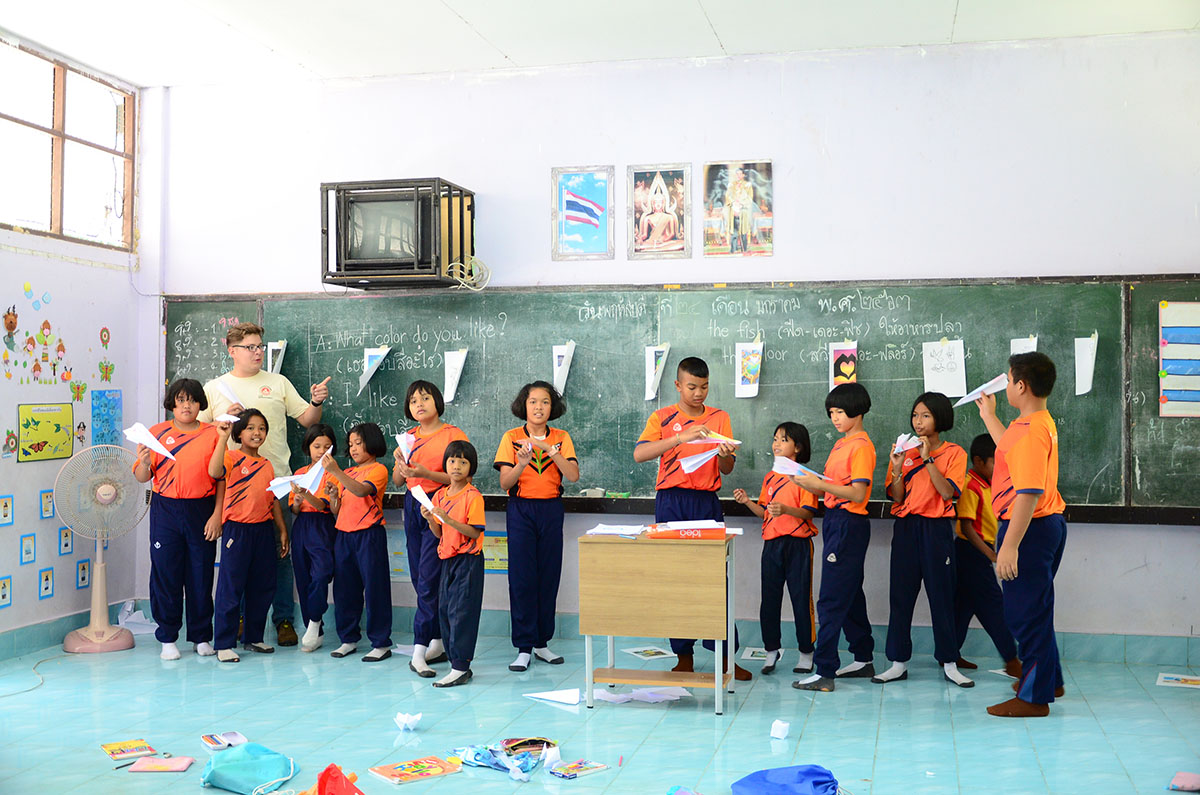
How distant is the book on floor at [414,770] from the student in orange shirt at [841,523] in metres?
1.85

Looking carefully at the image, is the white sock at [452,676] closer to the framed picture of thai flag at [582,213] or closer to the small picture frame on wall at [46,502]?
the framed picture of thai flag at [582,213]

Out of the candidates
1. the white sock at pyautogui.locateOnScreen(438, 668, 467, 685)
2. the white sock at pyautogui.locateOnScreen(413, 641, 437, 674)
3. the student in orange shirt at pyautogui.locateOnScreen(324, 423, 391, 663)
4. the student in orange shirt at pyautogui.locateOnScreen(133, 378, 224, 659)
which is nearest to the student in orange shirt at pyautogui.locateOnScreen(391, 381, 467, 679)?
the white sock at pyautogui.locateOnScreen(413, 641, 437, 674)

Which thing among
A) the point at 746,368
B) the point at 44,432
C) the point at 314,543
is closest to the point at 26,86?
the point at 44,432

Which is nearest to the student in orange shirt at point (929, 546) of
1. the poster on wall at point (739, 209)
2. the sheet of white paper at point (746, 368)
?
the sheet of white paper at point (746, 368)

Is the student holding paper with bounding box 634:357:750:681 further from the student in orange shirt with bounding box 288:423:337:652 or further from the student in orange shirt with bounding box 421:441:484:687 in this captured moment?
the student in orange shirt with bounding box 288:423:337:652

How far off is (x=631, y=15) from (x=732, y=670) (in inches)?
127

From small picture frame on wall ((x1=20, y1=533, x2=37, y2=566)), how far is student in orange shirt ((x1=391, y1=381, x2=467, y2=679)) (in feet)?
6.79

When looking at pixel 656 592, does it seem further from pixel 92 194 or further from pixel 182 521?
pixel 92 194

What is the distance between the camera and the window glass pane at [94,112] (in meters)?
6.05

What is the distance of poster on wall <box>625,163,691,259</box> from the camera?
5.85 meters

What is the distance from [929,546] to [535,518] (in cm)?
200

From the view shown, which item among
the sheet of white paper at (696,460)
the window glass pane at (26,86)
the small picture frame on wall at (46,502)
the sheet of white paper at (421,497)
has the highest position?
the window glass pane at (26,86)

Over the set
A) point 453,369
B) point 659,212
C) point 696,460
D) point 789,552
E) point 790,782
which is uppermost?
point 659,212

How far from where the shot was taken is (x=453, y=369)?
6098 millimetres
